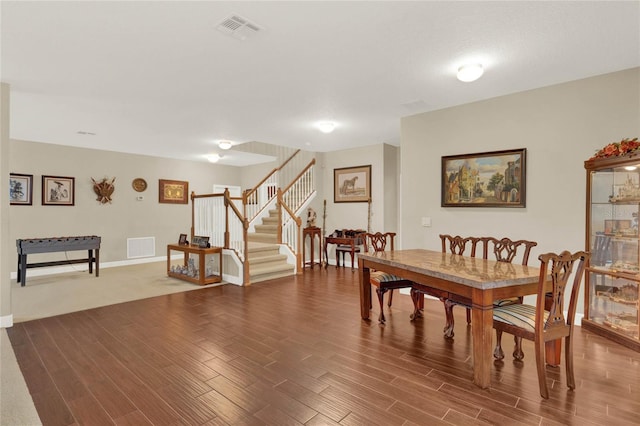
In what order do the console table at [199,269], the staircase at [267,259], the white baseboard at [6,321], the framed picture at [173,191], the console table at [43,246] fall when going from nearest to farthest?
the white baseboard at [6,321]
the console table at [43,246]
the console table at [199,269]
the staircase at [267,259]
the framed picture at [173,191]

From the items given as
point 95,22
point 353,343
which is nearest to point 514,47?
point 353,343

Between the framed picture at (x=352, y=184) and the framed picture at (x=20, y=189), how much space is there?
6.24 m

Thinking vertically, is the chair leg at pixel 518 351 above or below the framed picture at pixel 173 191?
below

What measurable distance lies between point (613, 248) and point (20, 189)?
368 inches

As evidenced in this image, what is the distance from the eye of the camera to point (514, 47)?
9.29 feet

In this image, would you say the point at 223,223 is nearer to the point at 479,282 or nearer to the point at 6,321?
the point at 6,321

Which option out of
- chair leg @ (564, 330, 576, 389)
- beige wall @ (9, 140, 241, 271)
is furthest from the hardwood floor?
beige wall @ (9, 140, 241, 271)

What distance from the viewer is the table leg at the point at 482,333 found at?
2275 millimetres

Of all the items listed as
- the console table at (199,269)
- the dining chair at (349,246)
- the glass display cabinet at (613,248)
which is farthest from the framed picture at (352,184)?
the glass display cabinet at (613,248)

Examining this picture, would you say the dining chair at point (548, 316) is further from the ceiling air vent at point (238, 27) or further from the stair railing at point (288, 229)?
the stair railing at point (288, 229)

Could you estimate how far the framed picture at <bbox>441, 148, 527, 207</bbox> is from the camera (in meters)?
3.96

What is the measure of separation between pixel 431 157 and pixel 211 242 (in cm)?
424

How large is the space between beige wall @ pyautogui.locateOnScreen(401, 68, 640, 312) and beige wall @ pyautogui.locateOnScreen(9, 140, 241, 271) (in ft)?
21.6

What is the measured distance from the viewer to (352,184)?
24.1 ft
